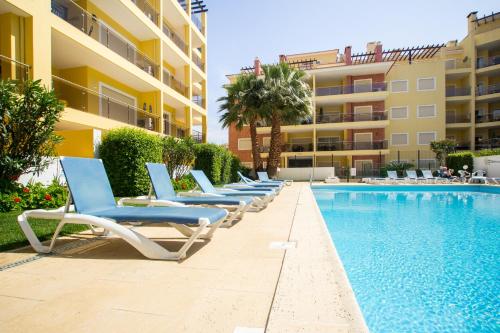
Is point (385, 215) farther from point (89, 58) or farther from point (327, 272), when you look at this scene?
point (89, 58)

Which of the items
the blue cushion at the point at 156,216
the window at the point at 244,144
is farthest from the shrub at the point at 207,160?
the window at the point at 244,144

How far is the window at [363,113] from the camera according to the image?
3169 cm

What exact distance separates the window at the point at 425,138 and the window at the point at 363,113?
5789 millimetres

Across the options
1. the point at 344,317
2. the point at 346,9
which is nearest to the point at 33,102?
the point at 344,317

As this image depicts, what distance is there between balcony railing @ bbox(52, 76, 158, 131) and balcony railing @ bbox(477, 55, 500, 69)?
1381 inches

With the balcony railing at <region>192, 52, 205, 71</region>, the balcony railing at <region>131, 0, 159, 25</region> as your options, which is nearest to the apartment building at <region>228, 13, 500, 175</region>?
the balcony railing at <region>192, 52, 205, 71</region>

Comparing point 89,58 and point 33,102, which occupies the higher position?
point 89,58

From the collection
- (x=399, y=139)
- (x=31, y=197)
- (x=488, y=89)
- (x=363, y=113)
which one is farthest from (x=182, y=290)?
(x=488, y=89)

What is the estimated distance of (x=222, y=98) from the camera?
74.4 ft

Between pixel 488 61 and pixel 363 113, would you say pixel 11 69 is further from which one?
pixel 488 61

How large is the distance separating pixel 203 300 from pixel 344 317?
3.42 ft

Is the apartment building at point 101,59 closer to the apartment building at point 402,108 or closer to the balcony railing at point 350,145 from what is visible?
the balcony railing at point 350,145

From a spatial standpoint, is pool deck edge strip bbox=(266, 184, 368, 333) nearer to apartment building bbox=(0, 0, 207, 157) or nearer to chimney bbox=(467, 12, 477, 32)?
apartment building bbox=(0, 0, 207, 157)

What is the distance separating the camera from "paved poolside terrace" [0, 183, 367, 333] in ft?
6.43
